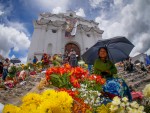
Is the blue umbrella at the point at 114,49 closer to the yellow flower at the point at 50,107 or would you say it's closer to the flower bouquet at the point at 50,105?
the flower bouquet at the point at 50,105

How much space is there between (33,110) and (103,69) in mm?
3429

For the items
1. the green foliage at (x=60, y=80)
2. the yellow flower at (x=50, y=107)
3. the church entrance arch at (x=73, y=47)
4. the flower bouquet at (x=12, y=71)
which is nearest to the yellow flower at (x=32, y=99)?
the yellow flower at (x=50, y=107)

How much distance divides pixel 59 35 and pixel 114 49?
83.6ft

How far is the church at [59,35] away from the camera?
30.0m

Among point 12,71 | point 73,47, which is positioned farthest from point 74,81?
point 73,47

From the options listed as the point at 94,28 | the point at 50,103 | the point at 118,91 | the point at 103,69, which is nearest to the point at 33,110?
the point at 50,103

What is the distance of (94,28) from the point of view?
112 feet

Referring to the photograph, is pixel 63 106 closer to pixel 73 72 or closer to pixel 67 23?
pixel 73 72

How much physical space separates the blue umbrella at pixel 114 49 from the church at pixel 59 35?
22.7m

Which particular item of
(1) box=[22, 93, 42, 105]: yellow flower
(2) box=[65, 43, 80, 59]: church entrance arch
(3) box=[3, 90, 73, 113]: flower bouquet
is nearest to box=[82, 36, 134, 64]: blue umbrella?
(1) box=[22, 93, 42, 105]: yellow flower

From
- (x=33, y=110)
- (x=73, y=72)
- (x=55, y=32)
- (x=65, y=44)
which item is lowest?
(x=33, y=110)

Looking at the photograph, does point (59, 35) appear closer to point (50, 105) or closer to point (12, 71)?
point (12, 71)

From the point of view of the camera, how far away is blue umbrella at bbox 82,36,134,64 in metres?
6.10

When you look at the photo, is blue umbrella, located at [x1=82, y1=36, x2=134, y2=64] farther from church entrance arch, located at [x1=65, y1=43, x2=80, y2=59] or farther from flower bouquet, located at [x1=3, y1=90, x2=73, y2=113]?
church entrance arch, located at [x1=65, y1=43, x2=80, y2=59]
